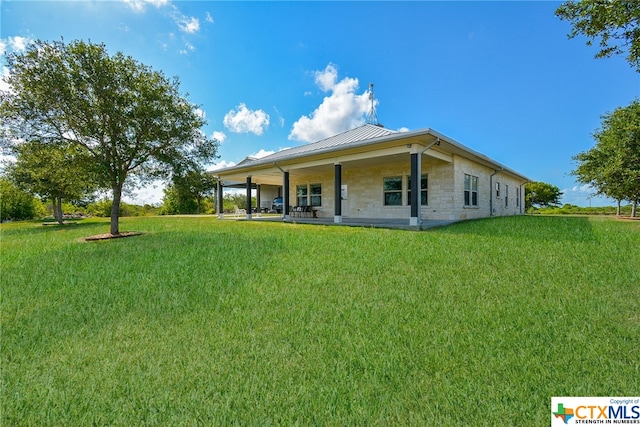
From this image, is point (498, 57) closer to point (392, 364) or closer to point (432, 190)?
point (432, 190)

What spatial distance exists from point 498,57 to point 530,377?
1251cm

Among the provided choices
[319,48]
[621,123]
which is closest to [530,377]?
[319,48]

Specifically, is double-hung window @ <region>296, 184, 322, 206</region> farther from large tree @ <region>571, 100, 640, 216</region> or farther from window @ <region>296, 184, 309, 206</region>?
large tree @ <region>571, 100, 640, 216</region>

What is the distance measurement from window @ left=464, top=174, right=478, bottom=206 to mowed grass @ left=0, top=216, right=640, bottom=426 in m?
7.69

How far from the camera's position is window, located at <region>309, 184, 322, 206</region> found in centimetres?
1638

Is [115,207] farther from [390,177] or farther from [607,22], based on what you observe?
[607,22]

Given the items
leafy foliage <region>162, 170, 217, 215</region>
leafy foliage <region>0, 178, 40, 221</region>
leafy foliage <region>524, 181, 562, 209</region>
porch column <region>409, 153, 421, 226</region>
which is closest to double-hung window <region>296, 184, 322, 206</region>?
leafy foliage <region>162, 170, 217, 215</region>

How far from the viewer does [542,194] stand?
3328cm

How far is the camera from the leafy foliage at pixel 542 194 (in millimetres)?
32938

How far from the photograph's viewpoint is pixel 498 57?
10734mm

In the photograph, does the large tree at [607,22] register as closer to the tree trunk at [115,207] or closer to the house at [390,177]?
the house at [390,177]

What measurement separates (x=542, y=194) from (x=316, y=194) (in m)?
31.3

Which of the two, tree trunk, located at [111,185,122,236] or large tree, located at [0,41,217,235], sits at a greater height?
large tree, located at [0,41,217,235]

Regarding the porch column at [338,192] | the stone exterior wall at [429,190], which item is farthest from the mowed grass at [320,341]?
the stone exterior wall at [429,190]
